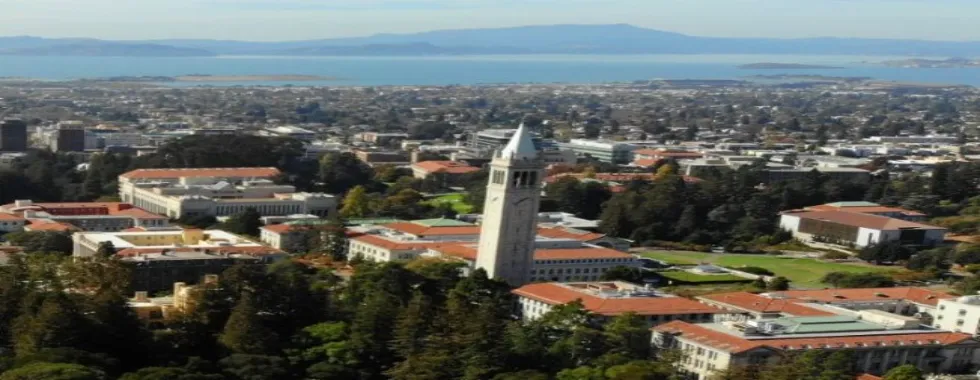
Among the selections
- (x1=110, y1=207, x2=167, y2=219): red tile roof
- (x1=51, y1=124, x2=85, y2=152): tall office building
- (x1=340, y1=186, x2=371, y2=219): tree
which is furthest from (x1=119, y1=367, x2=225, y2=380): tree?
(x1=51, y1=124, x2=85, y2=152): tall office building

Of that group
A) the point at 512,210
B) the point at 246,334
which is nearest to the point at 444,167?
the point at 512,210

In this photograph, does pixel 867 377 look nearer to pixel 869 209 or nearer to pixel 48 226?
pixel 48 226

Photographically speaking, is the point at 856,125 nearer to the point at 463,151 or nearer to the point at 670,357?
the point at 463,151

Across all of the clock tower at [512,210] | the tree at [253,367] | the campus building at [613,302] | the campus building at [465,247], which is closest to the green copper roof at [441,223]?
the campus building at [465,247]

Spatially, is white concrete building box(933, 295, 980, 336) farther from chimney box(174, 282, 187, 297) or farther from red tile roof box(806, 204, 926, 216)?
red tile roof box(806, 204, 926, 216)

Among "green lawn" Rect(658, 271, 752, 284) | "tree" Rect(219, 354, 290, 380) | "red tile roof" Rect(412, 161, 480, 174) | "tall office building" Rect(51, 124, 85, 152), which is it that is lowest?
"tall office building" Rect(51, 124, 85, 152)

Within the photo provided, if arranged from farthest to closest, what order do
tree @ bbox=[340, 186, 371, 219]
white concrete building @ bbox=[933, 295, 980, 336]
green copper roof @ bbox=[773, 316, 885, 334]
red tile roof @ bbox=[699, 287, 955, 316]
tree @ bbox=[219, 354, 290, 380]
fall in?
1. tree @ bbox=[340, 186, 371, 219]
2. red tile roof @ bbox=[699, 287, 955, 316]
3. white concrete building @ bbox=[933, 295, 980, 336]
4. green copper roof @ bbox=[773, 316, 885, 334]
5. tree @ bbox=[219, 354, 290, 380]
